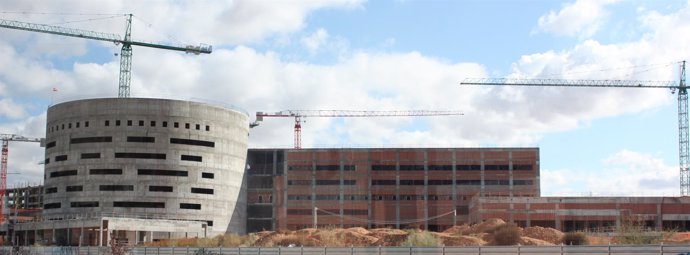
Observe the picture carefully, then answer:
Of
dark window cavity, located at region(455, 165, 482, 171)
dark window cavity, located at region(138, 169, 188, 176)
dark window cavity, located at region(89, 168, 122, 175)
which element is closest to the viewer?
dark window cavity, located at region(89, 168, 122, 175)

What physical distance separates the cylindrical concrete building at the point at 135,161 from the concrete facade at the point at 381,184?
14.2 metres

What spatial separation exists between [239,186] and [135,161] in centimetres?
2082

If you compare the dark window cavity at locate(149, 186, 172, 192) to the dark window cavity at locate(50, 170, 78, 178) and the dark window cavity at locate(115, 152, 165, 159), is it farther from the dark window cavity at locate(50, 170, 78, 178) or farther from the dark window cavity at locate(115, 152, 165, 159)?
the dark window cavity at locate(50, 170, 78, 178)

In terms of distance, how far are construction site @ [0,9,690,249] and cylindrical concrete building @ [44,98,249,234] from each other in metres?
0.17

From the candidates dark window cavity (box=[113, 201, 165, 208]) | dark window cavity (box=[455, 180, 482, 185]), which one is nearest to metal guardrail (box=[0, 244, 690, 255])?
dark window cavity (box=[113, 201, 165, 208])

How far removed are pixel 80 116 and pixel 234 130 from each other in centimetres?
2609

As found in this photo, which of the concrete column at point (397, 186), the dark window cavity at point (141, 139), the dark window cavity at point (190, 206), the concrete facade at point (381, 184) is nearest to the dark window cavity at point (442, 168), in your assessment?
the concrete facade at point (381, 184)

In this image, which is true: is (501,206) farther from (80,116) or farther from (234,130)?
(80,116)

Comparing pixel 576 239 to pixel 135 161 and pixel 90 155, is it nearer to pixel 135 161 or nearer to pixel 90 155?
→ pixel 135 161

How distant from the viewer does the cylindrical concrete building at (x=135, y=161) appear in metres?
133

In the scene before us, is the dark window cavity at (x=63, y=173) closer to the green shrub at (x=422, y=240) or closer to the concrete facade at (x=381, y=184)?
the concrete facade at (x=381, y=184)

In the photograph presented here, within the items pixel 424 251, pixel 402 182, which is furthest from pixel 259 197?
pixel 424 251

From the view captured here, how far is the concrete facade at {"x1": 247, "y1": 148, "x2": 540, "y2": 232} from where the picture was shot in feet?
490

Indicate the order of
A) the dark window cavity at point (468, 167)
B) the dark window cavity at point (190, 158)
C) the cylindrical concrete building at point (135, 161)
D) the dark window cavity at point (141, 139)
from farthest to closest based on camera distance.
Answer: the dark window cavity at point (468, 167) < the dark window cavity at point (190, 158) < the dark window cavity at point (141, 139) < the cylindrical concrete building at point (135, 161)
